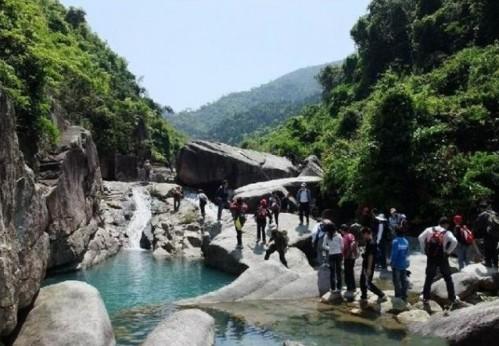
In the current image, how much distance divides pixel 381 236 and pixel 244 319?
6.43 m

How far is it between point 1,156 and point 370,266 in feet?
34.4

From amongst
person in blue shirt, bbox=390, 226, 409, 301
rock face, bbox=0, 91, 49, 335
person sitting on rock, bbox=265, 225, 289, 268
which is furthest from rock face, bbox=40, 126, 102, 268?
person in blue shirt, bbox=390, 226, 409, 301

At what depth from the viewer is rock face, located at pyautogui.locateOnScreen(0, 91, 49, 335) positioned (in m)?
11.2

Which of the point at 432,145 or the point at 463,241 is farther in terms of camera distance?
the point at 432,145

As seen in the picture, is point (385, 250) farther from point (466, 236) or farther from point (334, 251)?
point (334, 251)

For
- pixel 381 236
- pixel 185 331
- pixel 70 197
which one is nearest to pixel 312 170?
pixel 70 197

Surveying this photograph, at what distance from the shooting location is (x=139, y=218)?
1532 inches

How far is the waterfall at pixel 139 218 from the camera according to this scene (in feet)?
119

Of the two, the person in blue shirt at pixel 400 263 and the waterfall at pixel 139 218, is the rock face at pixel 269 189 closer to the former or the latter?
the waterfall at pixel 139 218

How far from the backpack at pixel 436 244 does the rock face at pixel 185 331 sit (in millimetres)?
6295

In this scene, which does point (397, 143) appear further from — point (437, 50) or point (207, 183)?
point (437, 50)

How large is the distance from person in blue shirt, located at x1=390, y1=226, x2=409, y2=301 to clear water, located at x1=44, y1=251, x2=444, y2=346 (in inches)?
65.4

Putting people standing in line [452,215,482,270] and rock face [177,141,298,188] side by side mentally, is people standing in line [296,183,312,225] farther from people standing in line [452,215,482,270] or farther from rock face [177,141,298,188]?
rock face [177,141,298,188]

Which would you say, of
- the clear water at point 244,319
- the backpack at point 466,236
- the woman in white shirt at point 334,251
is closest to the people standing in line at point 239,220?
the clear water at point 244,319
